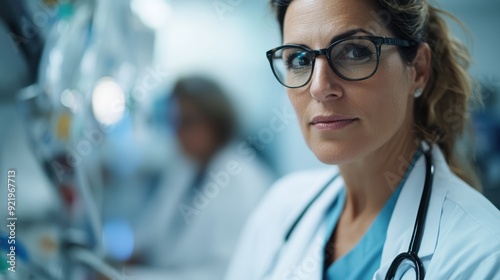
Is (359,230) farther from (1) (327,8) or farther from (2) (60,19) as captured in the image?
(2) (60,19)

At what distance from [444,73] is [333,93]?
0.28 meters

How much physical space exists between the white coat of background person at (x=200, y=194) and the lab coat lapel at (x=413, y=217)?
0.83m

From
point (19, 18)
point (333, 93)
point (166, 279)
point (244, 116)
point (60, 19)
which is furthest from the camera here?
point (244, 116)

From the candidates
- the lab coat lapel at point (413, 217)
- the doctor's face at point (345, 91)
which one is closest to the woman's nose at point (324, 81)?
the doctor's face at point (345, 91)

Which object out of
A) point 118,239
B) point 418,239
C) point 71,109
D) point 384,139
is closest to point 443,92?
point 384,139

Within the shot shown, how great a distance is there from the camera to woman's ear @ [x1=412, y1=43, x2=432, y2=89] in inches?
31.6

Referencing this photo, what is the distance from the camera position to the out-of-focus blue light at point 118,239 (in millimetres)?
1376

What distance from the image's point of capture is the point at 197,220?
156 centimetres

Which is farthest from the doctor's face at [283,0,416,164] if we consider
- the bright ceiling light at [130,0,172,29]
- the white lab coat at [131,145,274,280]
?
the white lab coat at [131,145,274,280]

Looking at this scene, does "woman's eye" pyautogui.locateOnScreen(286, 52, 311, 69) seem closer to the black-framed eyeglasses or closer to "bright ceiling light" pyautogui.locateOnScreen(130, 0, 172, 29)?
the black-framed eyeglasses

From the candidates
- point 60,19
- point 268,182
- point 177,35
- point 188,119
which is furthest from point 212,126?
point 60,19

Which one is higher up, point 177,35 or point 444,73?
point 177,35

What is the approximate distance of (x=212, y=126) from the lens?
1650mm

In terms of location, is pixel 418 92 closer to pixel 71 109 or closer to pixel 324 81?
pixel 324 81
